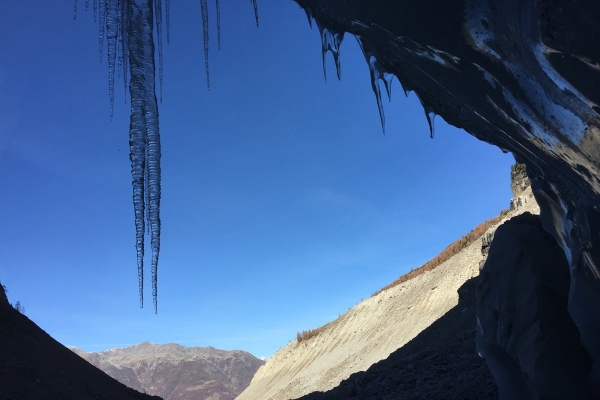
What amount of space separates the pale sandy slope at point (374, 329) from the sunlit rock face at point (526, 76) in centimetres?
1399

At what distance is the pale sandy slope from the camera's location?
60.6 feet

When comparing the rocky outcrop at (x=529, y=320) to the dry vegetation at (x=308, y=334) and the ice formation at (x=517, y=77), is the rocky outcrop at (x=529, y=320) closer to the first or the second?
the ice formation at (x=517, y=77)

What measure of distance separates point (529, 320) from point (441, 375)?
4527 millimetres

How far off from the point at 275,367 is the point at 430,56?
30.8 meters

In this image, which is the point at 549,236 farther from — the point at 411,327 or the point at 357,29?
the point at 411,327

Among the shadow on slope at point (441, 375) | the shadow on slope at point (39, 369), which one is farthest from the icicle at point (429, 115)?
the shadow on slope at point (39, 369)

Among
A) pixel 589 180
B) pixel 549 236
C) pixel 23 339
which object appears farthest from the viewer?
pixel 23 339

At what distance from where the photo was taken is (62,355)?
40.3 feet

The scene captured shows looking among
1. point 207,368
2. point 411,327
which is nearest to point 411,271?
point 411,327

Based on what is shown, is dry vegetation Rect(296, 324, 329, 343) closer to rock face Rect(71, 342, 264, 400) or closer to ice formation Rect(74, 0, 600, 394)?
ice formation Rect(74, 0, 600, 394)

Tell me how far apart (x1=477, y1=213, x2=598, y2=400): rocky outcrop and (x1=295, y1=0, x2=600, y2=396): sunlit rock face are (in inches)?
13.1

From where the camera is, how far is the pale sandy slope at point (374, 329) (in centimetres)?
1847

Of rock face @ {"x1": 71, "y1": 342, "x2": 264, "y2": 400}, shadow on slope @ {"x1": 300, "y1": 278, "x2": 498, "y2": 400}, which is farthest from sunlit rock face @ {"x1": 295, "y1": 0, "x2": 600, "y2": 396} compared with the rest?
rock face @ {"x1": 71, "y1": 342, "x2": 264, "y2": 400}

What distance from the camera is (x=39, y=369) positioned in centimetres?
934
